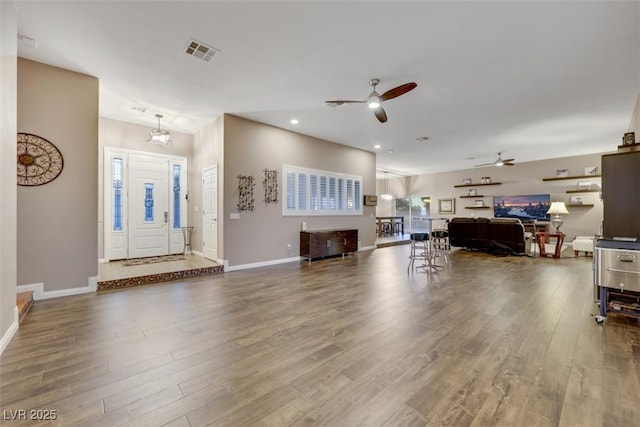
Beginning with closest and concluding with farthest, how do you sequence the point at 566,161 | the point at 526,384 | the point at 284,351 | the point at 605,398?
the point at 605,398 → the point at 526,384 → the point at 284,351 → the point at 566,161

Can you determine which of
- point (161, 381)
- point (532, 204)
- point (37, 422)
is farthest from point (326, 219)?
point (532, 204)

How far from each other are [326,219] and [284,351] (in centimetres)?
523

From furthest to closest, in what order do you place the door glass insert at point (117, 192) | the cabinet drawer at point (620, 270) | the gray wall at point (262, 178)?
the door glass insert at point (117, 192) → the gray wall at point (262, 178) → the cabinet drawer at point (620, 270)

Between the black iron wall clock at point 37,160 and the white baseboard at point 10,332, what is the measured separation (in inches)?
72.3

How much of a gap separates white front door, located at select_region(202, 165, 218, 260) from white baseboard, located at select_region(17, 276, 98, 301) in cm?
207

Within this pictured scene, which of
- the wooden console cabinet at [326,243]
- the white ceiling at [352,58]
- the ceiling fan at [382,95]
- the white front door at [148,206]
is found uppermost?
the white ceiling at [352,58]

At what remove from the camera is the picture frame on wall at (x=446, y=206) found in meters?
12.1

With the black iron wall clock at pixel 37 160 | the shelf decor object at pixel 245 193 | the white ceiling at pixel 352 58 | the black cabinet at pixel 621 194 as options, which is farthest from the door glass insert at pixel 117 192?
the black cabinet at pixel 621 194

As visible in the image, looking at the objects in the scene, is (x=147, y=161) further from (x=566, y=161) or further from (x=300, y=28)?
(x=566, y=161)

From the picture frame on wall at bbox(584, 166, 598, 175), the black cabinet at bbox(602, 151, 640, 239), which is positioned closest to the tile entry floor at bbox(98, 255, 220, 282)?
the black cabinet at bbox(602, 151, 640, 239)

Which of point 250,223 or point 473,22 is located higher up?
point 473,22

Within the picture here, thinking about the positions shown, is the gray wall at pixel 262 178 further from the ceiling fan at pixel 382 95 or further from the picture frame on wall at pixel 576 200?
the picture frame on wall at pixel 576 200

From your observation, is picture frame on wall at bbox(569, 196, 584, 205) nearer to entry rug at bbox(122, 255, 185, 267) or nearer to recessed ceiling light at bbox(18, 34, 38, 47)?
entry rug at bbox(122, 255, 185, 267)

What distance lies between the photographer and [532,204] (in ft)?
32.5
